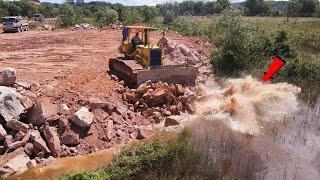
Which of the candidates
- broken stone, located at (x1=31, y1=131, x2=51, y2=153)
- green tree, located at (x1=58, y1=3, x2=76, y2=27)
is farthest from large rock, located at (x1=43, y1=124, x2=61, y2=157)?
green tree, located at (x1=58, y1=3, x2=76, y2=27)

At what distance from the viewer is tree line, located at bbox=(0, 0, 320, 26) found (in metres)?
38.4

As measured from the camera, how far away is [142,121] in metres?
13.3

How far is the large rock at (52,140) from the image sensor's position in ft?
36.0

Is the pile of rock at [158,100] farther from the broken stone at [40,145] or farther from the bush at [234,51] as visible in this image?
the bush at [234,51]

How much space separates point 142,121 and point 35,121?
347 cm

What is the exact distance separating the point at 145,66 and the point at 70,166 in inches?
235

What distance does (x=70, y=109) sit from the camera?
40.8 ft

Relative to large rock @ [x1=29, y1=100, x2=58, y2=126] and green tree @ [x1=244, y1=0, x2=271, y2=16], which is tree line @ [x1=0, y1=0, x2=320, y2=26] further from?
large rock @ [x1=29, y1=100, x2=58, y2=126]

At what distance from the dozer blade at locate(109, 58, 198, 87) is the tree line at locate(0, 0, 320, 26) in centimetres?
1114

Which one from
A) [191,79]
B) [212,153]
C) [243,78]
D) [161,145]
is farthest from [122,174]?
[243,78]

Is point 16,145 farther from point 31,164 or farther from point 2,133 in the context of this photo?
point 31,164

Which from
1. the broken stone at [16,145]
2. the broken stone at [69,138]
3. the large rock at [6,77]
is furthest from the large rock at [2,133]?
the large rock at [6,77]

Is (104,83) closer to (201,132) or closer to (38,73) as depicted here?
(38,73)

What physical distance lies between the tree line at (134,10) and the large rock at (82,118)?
53.9 feet
